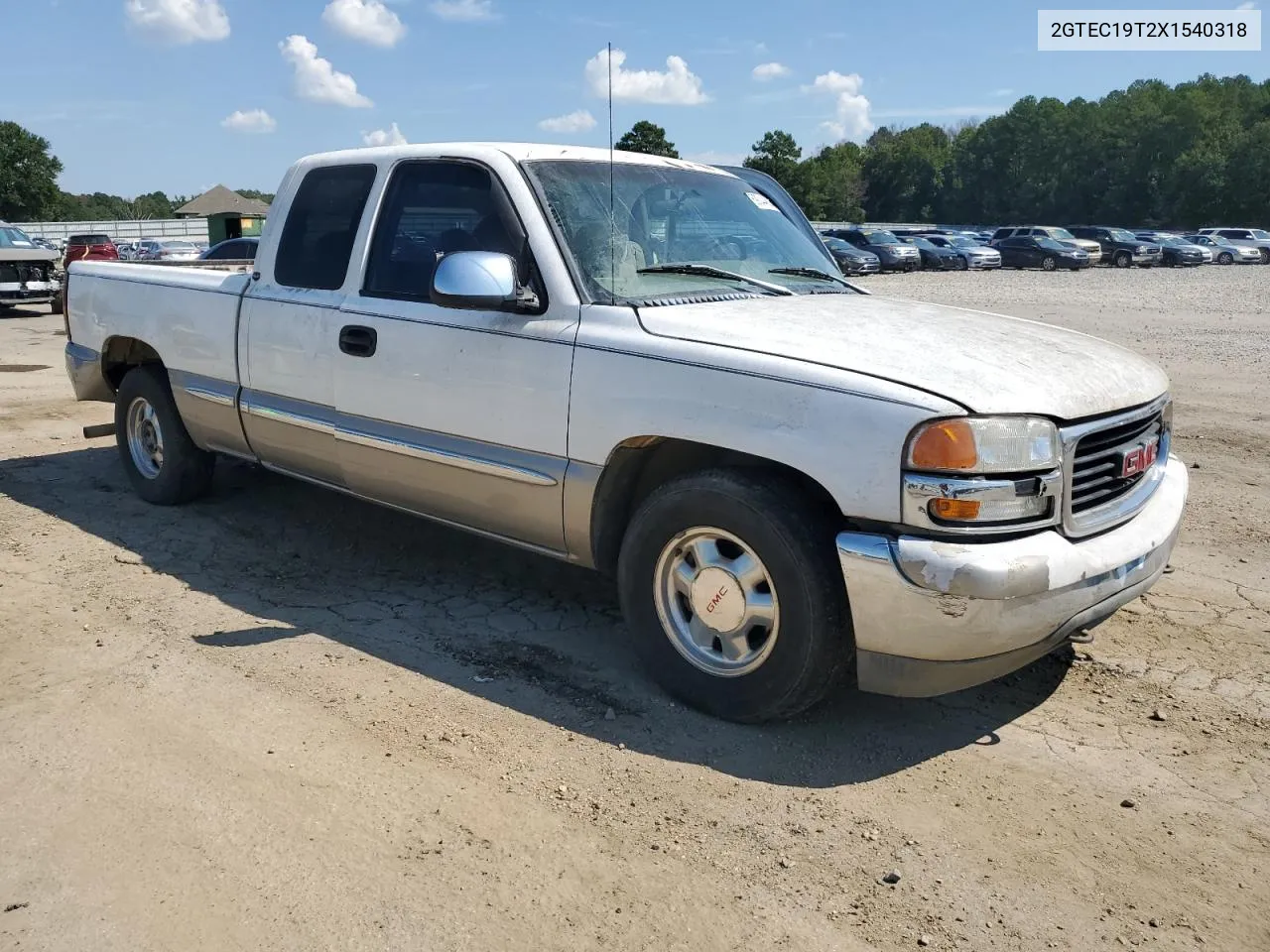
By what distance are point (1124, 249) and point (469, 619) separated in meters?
46.2

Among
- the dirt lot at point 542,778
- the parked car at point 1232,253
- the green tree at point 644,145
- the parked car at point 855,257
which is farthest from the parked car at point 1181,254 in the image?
the dirt lot at point 542,778

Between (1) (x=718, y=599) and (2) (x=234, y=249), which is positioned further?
(2) (x=234, y=249)

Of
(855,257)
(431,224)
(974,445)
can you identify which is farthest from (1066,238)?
(974,445)

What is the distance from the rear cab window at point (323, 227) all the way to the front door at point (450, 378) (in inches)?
7.6

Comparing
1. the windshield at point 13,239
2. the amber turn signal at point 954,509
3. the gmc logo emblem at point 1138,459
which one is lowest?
the amber turn signal at point 954,509

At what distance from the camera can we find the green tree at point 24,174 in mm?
74562

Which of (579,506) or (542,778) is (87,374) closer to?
(579,506)

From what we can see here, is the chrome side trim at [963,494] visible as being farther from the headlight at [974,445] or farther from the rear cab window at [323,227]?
the rear cab window at [323,227]

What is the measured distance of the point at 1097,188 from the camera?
284ft

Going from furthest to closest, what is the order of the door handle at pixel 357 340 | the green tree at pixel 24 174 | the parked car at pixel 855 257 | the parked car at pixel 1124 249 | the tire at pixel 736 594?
the green tree at pixel 24 174 → the parked car at pixel 1124 249 → the parked car at pixel 855 257 → the door handle at pixel 357 340 → the tire at pixel 736 594

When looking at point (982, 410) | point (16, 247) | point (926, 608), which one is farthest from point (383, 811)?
point (16, 247)

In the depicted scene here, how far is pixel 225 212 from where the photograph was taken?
42188 millimetres

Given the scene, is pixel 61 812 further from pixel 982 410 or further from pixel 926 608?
pixel 982 410

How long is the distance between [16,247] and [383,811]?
824 inches
